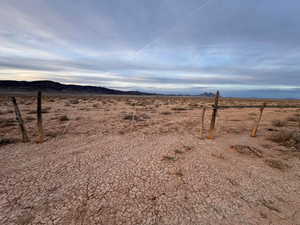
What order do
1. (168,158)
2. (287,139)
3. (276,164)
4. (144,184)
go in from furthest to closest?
(287,139) < (168,158) < (276,164) < (144,184)

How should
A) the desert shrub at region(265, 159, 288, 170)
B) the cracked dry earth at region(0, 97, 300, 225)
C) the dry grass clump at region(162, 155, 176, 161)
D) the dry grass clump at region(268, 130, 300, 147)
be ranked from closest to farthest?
the cracked dry earth at region(0, 97, 300, 225) → the desert shrub at region(265, 159, 288, 170) → the dry grass clump at region(162, 155, 176, 161) → the dry grass clump at region(268, 130, 300, 147)

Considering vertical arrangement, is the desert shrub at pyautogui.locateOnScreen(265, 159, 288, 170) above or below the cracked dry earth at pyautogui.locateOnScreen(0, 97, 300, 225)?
above

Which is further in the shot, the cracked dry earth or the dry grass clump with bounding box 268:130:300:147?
the dry grass clump with bounding box 268:130:300:147

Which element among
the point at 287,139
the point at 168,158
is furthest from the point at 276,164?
the point at 168,158

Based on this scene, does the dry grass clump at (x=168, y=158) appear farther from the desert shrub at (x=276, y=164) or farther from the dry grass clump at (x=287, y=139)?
the dry grass clump at (x=287, y=139)

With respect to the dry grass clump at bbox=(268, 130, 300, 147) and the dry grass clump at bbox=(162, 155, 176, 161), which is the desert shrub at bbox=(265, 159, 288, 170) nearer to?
the dry grass clump at bbox=(268, 130, 300, 147)

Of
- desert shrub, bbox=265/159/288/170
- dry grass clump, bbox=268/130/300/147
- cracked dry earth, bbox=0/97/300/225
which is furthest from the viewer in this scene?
dry grass clump, bbox=268/130/300/147

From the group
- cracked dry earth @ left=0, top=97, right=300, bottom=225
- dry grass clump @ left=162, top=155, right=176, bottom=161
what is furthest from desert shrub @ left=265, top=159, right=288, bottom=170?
dry grass clump @ left=162, top=155, right=176, bottom=161

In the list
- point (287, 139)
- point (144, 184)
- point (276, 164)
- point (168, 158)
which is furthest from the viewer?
point (287, 139)

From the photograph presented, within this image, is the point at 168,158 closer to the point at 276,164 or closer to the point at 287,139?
the point at 276,164

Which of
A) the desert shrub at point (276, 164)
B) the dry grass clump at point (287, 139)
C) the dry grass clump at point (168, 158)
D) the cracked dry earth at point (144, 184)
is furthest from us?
the dry grass clump at point (287, 139)

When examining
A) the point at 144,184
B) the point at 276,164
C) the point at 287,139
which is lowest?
the point at 144,184

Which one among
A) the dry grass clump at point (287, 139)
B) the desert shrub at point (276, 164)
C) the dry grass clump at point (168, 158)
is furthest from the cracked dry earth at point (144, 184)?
the dry grass clump at point (287, 139)

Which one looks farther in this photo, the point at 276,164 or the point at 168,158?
the point at 168,158
